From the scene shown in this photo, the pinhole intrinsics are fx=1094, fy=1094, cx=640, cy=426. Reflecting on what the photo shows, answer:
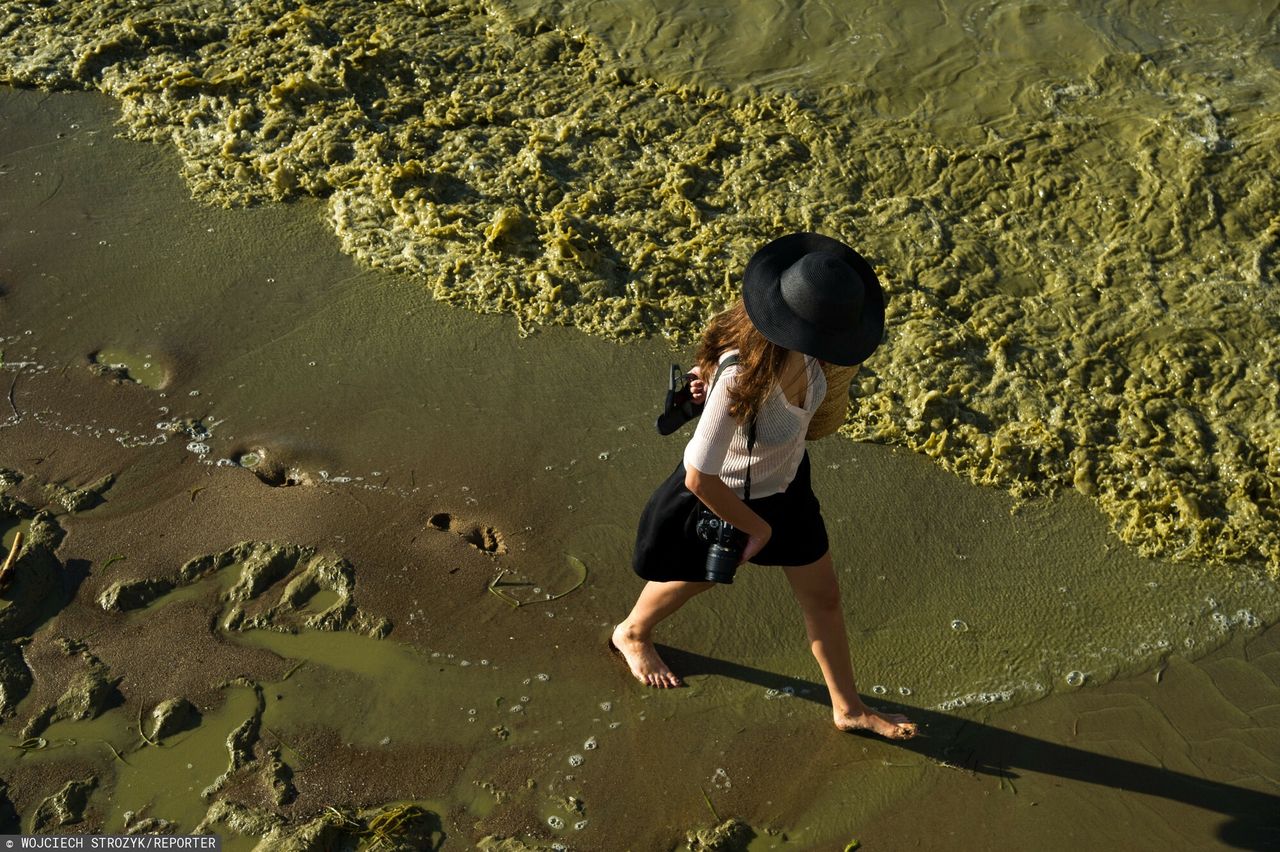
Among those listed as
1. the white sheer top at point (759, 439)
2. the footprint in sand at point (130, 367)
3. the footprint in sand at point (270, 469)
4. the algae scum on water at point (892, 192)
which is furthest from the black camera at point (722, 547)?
the footprint in sand at point (130, 367)

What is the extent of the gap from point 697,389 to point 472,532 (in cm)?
167

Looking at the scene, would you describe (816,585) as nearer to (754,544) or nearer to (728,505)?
(754,544)

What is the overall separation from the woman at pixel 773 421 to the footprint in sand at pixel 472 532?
1.05m

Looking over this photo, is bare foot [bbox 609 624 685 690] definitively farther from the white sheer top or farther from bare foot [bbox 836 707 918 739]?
the white sheer top

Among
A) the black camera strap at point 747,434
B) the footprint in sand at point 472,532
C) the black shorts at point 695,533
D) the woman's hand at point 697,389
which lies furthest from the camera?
the footprint in sand at point 472,532

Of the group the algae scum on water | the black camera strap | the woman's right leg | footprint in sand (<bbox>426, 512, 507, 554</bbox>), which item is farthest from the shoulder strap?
the algae scum on water

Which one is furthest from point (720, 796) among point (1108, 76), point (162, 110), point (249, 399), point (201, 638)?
point (162, 110)

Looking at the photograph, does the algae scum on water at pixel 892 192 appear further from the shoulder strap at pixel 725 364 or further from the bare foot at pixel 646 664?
the shoulder strap at pixel 725 364

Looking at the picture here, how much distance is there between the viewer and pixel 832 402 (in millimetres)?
2982

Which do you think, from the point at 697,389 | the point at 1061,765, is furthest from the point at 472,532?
the point at 1061,765

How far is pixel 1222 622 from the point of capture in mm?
3938

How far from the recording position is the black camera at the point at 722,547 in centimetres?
296

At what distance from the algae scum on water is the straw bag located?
164 cm

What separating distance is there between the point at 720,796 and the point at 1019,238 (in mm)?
3281
